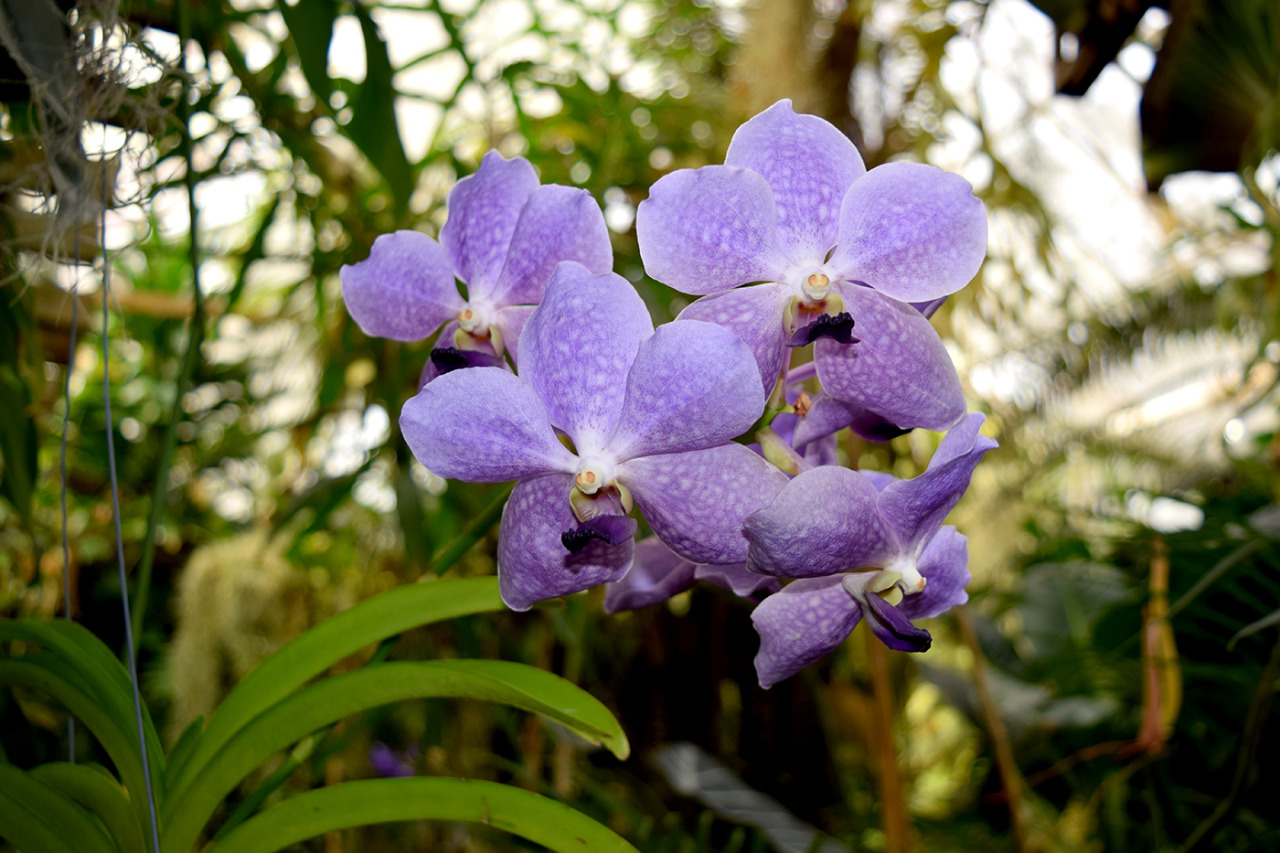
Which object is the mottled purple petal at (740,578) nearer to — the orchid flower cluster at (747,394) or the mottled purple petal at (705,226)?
the orchid flower cluster at (747,394)

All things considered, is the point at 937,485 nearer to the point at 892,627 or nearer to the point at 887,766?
the point at 892,627

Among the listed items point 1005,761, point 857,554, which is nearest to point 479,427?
point 857,554

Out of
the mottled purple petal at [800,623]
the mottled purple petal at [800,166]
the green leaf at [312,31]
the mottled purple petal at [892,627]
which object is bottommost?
the mottled purple petal at [800,623]

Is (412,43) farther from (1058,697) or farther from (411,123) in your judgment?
(1058,697)

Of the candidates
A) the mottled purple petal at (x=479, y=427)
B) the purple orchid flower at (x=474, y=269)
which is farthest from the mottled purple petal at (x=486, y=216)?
the mottled purple petal at (x=479, y=427)

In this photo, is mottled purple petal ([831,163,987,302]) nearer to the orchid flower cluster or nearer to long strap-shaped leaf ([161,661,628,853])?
the orchid flower cluster

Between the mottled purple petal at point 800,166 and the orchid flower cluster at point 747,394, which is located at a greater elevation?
the mottled purple petal at point 800,166

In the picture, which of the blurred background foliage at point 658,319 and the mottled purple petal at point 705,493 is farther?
the blurred background foliage at point 658,319
